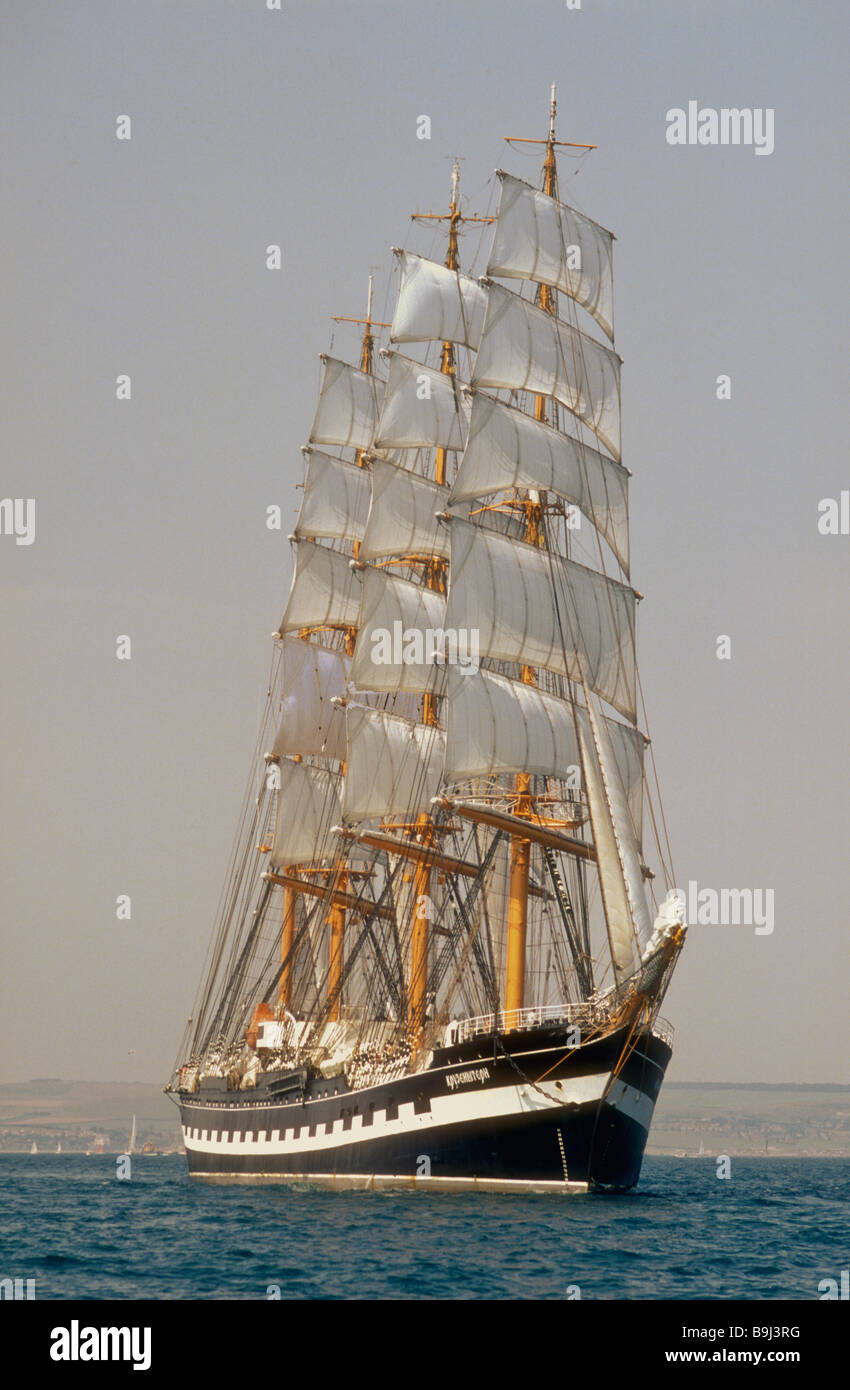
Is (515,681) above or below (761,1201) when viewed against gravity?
above

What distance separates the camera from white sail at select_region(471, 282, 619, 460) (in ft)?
225

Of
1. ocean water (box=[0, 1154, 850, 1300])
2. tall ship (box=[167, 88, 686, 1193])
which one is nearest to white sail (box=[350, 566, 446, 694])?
tall ship (box=[167, 88, 686, 1193])

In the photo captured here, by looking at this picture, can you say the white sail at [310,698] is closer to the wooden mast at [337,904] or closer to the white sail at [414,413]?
the wooden mast at [337,904]

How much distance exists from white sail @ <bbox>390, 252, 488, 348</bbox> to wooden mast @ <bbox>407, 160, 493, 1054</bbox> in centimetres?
137

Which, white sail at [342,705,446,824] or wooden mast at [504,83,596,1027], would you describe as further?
white sail at [342,705,446,824]

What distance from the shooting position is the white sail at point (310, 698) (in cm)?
8912

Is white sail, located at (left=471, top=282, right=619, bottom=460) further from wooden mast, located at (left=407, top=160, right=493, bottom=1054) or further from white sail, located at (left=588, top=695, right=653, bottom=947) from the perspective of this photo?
white sail, located at (left=588, top=695, right=653, bottom=947)

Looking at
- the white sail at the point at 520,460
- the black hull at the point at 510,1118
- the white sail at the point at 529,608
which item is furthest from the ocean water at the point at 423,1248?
the white sail at the point at 520,460

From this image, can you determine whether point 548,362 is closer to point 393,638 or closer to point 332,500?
point 393,638
